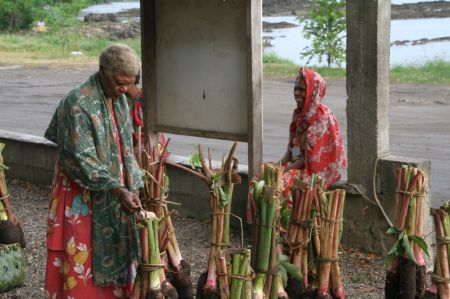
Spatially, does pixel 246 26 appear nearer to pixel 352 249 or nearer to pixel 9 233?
pixel 352 249

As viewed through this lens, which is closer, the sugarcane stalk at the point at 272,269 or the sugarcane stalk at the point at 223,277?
the sugarcane stalk at the point at 223,277

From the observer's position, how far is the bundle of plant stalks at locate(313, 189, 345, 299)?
14.6 feet

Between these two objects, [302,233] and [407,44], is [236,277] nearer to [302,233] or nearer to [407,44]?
[302,233]

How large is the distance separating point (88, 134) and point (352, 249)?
9.62 ft

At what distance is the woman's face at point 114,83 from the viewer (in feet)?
14.1

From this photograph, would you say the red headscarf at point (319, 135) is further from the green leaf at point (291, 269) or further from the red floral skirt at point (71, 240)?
the red floral skirt at point (71, 240)

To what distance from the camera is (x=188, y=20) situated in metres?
7.12

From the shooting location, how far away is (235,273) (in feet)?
13.6

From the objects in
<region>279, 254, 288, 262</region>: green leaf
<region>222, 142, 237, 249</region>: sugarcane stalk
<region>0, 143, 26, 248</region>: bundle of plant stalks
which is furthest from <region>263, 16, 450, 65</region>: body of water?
<region>279, 254, 288, 262</region>: green leaf

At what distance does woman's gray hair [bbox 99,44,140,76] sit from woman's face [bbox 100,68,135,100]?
1.0 inches

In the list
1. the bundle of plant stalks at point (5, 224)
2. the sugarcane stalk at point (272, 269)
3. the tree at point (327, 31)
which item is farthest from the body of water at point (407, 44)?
the sugarcane stalk at point (272, 269)

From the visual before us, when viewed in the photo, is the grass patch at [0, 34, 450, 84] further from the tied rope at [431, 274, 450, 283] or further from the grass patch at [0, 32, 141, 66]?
the tied rope at [431, 274, 450, 283]

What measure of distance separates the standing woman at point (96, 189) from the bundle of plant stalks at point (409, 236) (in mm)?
1387

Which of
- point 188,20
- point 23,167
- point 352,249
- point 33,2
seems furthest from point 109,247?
point 33,2
